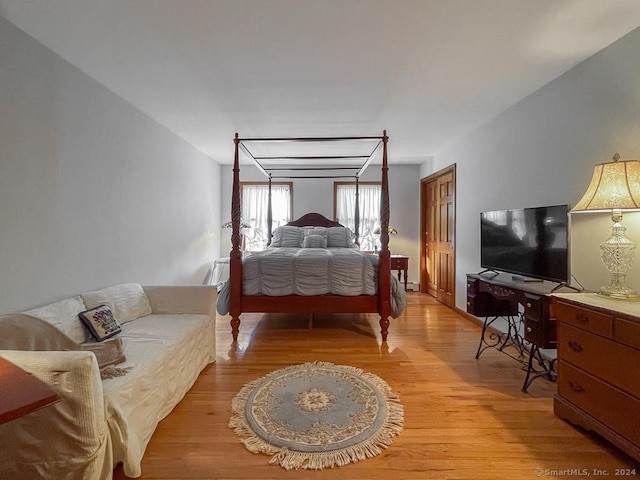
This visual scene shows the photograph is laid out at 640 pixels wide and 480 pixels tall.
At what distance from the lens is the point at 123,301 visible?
2285 mm

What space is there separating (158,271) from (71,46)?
228cm

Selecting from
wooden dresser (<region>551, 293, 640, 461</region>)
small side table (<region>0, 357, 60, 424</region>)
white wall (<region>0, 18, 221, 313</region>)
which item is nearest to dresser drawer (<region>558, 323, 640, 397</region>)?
wooden dresser (<region>551, 293, 640, 461</region>)

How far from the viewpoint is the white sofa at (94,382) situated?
3.80 ft

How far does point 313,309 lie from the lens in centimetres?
304

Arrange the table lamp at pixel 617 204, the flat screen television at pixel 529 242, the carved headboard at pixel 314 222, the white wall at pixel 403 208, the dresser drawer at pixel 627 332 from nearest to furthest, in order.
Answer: the dresser drawer at pixel 627 332 < the table lamp at pixel 617 204 < the flat screen television at pixel 529 242 < the carved headboard at pixel 314 222 < the white wall at pixel 403 208

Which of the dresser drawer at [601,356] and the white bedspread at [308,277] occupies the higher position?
the white bedspread at [308,277]

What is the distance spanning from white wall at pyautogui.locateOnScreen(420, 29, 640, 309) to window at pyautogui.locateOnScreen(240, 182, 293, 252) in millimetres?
3386

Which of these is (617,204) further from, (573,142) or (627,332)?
(573,142)

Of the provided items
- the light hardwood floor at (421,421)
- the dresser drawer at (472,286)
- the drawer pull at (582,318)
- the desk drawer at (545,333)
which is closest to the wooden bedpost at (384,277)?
the light hardwood floor at (421,421)

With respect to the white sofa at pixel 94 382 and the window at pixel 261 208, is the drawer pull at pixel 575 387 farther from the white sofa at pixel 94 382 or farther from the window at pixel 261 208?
the window at pixel 261 208

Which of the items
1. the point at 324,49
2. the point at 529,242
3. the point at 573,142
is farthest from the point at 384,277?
the point at 324,49

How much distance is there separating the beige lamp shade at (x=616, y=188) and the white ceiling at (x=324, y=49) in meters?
0.91

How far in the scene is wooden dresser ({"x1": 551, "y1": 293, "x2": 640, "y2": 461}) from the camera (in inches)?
53.5

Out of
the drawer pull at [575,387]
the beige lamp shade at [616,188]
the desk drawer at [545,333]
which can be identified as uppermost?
the beige lamp shade at [616,188]
